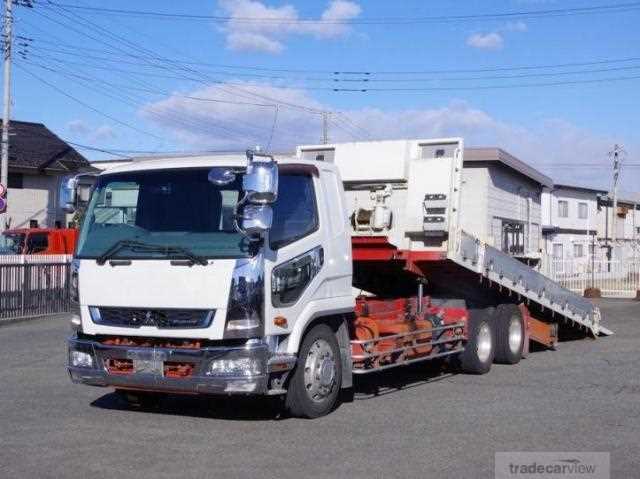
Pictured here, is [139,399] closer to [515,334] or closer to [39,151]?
[515,334]

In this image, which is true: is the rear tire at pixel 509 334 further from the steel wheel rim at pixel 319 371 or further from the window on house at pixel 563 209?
the window on house at pixel 563 209

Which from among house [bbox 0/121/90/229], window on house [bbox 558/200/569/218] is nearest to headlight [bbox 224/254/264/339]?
house [bbox 0/121/90/229]

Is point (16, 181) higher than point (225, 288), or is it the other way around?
point (16, 181)

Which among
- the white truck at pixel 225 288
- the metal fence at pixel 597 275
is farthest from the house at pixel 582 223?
the white truck at pixel 225 288

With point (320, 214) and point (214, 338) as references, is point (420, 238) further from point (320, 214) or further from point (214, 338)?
point (214, 338)

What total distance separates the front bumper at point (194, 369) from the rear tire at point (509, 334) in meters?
5.45

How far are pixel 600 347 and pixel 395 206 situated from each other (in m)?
6.11

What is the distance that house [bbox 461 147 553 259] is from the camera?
47.2ft

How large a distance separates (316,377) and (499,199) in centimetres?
878

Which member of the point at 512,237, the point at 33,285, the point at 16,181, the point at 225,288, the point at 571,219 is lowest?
the point at 33,285

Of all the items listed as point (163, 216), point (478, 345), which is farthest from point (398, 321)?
point (163, 216)

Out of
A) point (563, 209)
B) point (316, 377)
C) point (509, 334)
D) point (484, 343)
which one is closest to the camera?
point (316, 377)

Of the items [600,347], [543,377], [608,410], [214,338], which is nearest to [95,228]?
[214,338]

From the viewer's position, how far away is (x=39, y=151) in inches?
1660
